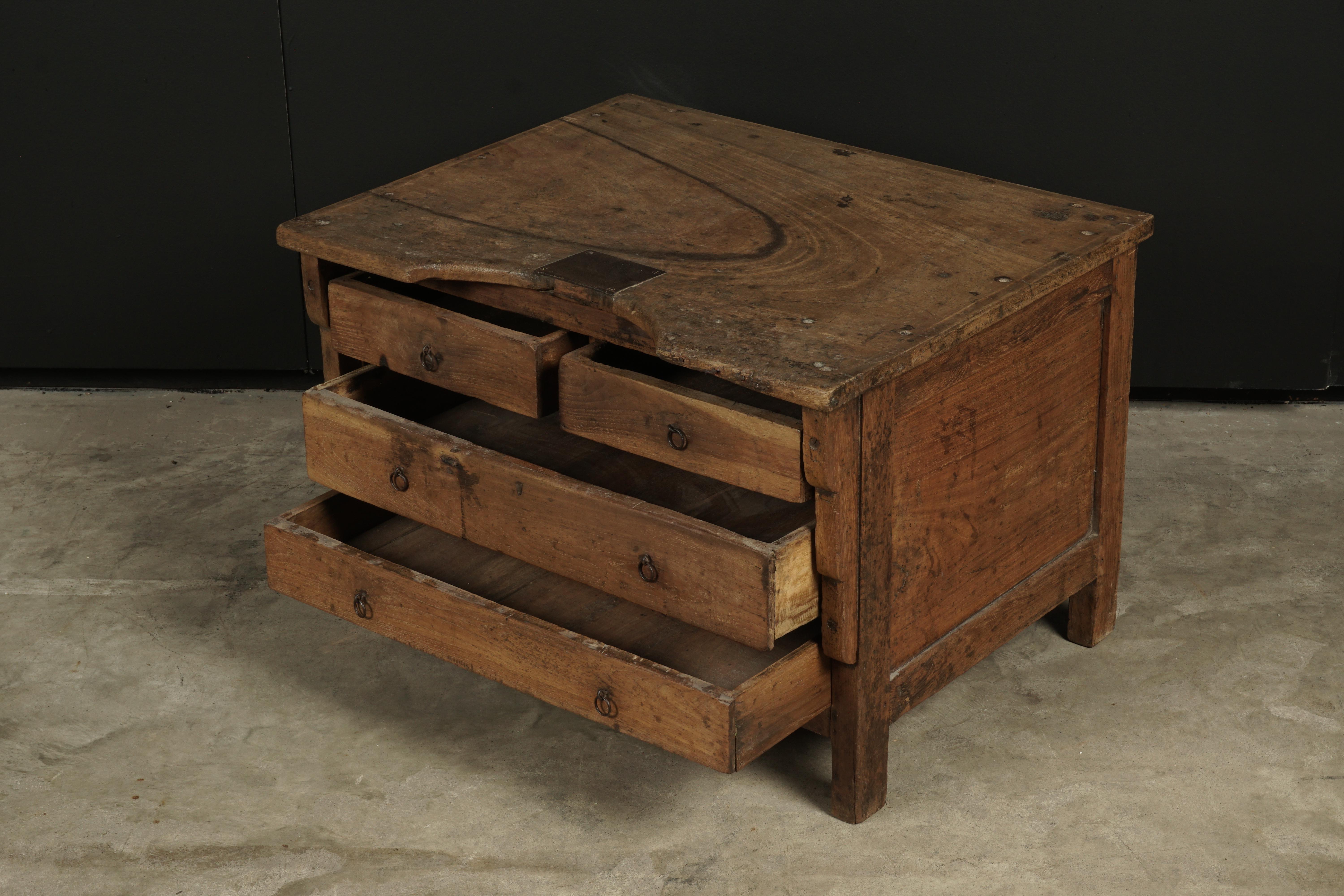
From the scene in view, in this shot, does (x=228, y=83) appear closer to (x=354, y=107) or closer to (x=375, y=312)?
(x=354, y=107)

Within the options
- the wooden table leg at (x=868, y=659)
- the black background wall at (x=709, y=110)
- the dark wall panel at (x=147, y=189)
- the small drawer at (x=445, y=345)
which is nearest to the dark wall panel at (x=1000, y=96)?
the black background wall at (x=709, y=110)

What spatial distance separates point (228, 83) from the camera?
3.44 meters

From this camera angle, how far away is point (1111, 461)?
8.62 feet

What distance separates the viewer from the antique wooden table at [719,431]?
2.13m

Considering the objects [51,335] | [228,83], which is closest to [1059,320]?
[228,83]

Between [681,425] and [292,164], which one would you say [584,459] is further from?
[292,164]

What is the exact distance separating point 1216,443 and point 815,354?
62.1 inches

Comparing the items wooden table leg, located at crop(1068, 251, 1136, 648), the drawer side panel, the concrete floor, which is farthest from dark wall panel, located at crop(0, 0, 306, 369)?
wooden table leg, located at crop(1068, 251, 1136, 648)

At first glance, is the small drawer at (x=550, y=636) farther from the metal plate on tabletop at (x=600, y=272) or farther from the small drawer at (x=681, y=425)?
the metal plate on tabletop at (x=600, y=272)

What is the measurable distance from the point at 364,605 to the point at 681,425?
576mm

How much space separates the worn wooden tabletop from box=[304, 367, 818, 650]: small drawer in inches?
8.2

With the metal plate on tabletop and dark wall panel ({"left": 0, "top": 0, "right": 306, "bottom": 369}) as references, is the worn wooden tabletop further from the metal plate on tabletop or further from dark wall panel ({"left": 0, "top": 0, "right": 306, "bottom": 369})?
dark wall panel ({"left": 0, "top": 0, "right": 306, "bottom": 369})

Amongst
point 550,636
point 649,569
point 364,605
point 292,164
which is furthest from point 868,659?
point 292,164

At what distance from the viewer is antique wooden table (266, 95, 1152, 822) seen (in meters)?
2.13
